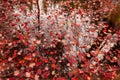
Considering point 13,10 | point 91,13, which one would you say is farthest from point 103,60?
point 13,10

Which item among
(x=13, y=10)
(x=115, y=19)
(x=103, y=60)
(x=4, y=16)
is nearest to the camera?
(x=103, y=60)

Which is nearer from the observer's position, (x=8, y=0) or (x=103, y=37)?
(x=103, y=37)

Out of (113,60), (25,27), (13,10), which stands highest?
(13,10)

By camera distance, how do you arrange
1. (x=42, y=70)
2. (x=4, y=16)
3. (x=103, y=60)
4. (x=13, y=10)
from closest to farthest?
(x=42, y=70) → (x=103, y=60) → (x=4, y=16) → (x=13, y=10)

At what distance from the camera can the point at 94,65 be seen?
4.70m

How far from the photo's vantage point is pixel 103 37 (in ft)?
19.1

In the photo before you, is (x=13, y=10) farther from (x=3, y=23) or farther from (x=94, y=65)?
(x=94, y=65)

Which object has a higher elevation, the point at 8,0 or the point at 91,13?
the point at 8,0

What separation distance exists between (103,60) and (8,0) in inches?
193

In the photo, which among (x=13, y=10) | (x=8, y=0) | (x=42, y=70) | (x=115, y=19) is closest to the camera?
(x=42, y=70)

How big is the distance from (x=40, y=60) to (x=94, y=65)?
1.51m

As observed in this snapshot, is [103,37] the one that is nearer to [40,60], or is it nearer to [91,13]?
[91,13]

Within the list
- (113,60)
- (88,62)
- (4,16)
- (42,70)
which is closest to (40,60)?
(42,70)

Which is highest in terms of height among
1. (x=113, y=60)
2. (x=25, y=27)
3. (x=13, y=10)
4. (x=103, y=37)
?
(x=13, y=10)
